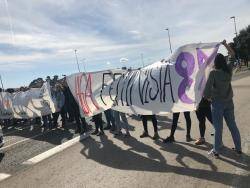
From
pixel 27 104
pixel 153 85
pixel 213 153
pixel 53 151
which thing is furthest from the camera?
pixel 27 104

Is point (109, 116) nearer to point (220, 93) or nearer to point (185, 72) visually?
point (185, 72)

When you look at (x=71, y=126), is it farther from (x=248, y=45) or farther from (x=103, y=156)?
(x=248, y=45)

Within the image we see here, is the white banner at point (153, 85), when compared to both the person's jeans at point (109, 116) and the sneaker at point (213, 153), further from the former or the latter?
the person's jeans at point (109, 116)

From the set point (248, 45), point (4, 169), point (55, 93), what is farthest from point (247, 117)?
point (248, 45)

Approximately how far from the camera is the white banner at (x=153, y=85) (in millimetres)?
8055

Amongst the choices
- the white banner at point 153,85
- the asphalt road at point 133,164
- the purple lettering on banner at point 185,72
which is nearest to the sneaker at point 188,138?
the asphalt road at point 133,164

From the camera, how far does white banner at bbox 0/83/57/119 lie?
53.8 feet

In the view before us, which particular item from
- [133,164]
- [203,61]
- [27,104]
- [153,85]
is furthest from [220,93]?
[27,104]

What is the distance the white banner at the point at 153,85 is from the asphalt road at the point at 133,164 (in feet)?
2.95

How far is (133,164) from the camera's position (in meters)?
7.86

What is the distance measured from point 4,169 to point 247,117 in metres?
6.59

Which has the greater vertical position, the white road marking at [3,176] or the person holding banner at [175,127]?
the person holding banner at [175,127]

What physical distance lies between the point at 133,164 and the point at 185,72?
6.99 feet

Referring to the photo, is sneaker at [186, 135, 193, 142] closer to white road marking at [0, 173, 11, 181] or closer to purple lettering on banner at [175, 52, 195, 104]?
purple lettering on banner at [175, 52, 195, 104]
